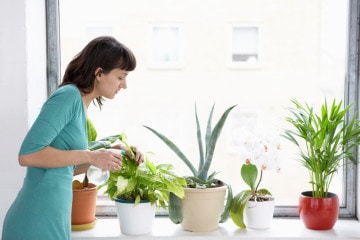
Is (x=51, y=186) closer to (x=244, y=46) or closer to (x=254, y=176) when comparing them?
(x=254, y=176)

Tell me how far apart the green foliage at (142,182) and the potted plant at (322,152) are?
1.81ft

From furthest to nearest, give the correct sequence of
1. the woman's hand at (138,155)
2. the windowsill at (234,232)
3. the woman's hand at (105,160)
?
1. the windowsill at (234,232)
2. the woman's hand at (138,155)
3. the woman's hand at (105,160)

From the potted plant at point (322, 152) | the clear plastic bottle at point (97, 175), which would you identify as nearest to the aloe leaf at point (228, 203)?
the potted plant at point (322, 152)

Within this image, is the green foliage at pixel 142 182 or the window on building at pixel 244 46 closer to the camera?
the green foliage at pixel 142 182

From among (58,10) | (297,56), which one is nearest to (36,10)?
(58,10)

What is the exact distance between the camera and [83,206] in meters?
2.08

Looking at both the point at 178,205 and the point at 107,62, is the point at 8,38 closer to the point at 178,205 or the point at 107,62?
the point at 107,62

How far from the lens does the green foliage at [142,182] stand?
1.93 m

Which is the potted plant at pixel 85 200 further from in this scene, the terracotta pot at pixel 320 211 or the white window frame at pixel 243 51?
the terracotta pot at pixel 320 211

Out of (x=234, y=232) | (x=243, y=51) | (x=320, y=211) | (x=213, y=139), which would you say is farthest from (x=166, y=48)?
(x=320, y=211)

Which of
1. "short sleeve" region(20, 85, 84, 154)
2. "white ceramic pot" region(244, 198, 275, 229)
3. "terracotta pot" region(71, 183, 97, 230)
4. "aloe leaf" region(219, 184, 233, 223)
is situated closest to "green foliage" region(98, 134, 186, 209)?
"terracotta pot" region(71, 183, 97, 230)

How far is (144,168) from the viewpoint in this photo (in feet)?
6.45

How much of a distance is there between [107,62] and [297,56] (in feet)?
3.32

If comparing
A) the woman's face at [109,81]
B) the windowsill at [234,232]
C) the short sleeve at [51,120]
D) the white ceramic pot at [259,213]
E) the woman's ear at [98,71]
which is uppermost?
the woman's ear at [98,71]
